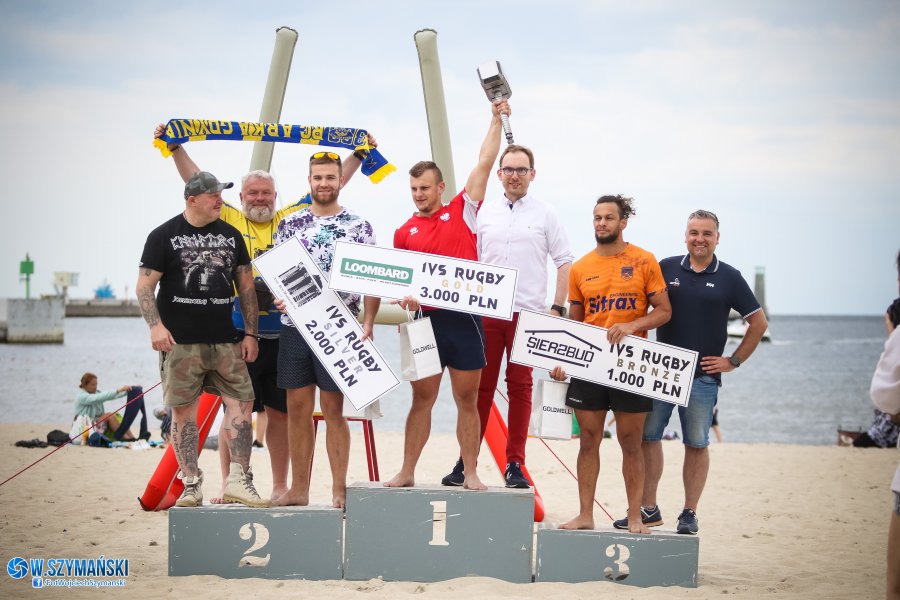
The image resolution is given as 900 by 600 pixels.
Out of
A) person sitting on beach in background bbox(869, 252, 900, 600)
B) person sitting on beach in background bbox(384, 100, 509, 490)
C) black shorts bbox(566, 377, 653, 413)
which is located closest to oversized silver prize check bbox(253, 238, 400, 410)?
person sitting on beach in background bbox(384, 100, 509, 490)

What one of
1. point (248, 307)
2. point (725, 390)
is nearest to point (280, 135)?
point (248, 307)

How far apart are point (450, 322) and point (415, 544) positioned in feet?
4.52

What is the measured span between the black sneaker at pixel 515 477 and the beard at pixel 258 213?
245cm

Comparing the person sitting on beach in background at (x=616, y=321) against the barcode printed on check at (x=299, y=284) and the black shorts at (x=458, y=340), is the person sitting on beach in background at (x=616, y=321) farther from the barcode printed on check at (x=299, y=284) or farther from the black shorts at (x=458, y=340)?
the barcode printed on check at (x=299, y=284)

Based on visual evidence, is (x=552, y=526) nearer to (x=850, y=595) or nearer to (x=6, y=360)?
(x=850, y=595)

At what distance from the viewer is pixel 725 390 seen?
4516 cm

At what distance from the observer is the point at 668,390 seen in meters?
5.43

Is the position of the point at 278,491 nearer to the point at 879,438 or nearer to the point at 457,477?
the point at 457,477

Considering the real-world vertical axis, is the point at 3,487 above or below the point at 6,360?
below

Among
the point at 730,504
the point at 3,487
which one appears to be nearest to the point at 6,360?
the point at 3,487

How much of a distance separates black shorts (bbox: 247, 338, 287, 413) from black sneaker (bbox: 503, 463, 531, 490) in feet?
5.19

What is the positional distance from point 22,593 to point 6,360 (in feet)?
173

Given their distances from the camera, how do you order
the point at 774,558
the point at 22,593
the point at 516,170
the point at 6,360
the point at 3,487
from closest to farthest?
the point at 22,593 < the point at 516,170 < the point at 774,558 < the point at 3,487 < the point at 6,360

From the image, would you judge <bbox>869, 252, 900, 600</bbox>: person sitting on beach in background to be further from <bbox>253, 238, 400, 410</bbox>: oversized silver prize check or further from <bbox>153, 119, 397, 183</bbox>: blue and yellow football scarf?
<bbox>153, 119, 397, 183</bbox>: blue and yellow football scarf
